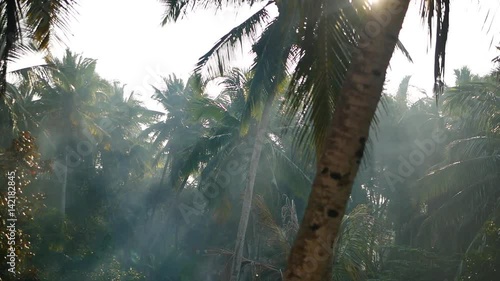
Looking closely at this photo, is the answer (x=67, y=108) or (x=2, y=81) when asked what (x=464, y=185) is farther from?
(x=67, y=108)

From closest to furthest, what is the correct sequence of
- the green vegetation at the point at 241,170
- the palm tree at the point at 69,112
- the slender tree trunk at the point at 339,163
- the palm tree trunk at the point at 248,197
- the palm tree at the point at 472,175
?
the slender tree trunk at the point at 339,163
the green vegetation at the point at 241,170
the palm tree trunk at the point at 248,197
the palm tree at the point at 472,175
the palm tree at the point at 69,112

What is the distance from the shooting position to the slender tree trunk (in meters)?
3.75

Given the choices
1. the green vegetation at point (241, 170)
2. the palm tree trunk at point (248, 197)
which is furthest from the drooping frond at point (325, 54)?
the palm tree trunk at point (248, 197)

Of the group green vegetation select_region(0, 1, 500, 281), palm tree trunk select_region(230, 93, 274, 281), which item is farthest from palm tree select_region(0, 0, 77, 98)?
palm tree trunk select_region(230, 93, 274, 281)

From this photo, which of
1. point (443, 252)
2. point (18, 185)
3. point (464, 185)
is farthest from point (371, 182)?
point (18, 185)

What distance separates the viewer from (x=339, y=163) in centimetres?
379

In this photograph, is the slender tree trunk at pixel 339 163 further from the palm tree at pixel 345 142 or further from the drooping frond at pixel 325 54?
the drooping frond at pixel 325 54

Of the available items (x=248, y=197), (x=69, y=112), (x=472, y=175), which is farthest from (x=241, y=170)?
(x=69, y=112)

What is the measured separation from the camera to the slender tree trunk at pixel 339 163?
12.3 ft

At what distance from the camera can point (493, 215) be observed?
1611cm

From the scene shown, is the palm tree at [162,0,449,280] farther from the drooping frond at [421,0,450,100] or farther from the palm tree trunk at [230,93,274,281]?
the palm tree trunk at [230,93,274,281]

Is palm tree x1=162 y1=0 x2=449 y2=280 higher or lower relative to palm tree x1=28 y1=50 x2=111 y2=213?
lower

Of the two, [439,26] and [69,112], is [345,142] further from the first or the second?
[69,112]

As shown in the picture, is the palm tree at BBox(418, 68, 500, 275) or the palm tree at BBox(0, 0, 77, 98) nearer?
the palm tree at BBox(0, 0, 77, 98)
